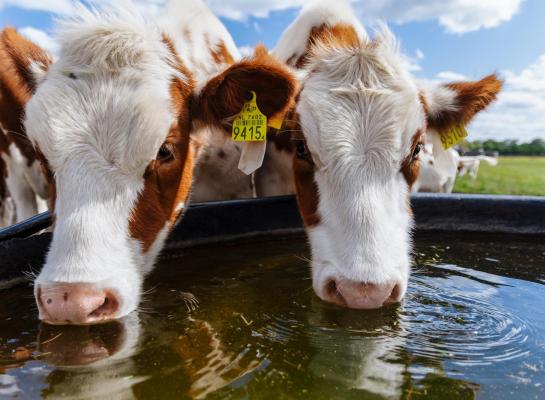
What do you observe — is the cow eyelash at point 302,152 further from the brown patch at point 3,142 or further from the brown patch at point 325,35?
the brown patch at point 3,142

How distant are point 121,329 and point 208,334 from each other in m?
0.41

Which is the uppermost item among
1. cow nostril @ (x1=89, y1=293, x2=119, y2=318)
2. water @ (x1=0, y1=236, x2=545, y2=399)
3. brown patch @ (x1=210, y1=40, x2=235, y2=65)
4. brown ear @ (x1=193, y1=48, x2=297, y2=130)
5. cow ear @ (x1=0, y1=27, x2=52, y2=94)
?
brown patch @ (x1=210, y1=40, x2=235, y2=65)

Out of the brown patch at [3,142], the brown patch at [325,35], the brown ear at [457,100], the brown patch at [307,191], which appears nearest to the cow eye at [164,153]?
the brown patch at [307,191]

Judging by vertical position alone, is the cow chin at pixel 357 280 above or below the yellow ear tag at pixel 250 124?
below

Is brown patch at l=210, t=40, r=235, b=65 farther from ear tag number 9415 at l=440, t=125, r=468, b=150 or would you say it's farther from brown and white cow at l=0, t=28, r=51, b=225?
ear tag number 9415 at l=440, t=125, r=468, b=150

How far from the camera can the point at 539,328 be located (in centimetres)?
255

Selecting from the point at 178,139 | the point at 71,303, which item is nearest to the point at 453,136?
the point at 178,139

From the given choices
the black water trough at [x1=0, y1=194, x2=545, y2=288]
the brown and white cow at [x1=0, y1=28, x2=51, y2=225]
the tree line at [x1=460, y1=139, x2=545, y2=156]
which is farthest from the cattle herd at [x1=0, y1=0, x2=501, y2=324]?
the tree line at [x1=460, y1=139, x2=545, y2=156]

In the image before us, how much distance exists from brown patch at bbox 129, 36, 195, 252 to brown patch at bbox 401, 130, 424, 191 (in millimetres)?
1392

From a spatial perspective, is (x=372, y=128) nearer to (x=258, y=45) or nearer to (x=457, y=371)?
(x=258, y=45)

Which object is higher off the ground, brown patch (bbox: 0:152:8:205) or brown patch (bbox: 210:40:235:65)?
brown patch (bbox: 210:40:235:65)

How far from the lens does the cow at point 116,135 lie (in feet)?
8.21

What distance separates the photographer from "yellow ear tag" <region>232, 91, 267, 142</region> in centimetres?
354

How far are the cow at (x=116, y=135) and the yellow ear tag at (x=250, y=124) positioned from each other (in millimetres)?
61
